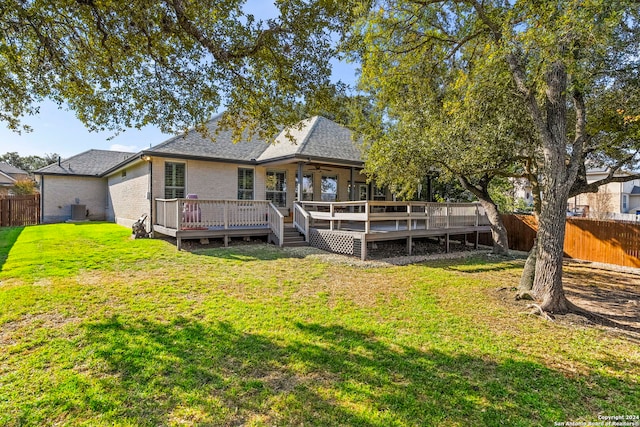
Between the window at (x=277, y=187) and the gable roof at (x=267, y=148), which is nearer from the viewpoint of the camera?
the gable roof at (x=267, y=148)

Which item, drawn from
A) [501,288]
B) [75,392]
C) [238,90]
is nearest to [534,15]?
[501,288]

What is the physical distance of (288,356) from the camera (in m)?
3.87

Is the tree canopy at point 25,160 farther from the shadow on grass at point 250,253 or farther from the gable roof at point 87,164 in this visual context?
the shadow on grass at point 250,253

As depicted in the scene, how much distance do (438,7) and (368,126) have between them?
5.88 meters

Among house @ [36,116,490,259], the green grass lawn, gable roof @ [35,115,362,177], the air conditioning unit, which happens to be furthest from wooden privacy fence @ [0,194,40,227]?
the green grass lawn

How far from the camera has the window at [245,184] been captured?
14.7 metres

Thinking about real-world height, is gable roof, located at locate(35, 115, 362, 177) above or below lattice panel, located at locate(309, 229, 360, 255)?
above

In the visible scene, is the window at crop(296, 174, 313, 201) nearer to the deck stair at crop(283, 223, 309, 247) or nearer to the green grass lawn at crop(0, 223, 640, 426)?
the deck stair at crop(283, 223, 309, 247)

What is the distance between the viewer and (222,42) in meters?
6.39

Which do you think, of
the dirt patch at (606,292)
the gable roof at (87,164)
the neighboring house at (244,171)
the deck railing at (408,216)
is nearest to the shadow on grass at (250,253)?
the deck railing at (408,216)

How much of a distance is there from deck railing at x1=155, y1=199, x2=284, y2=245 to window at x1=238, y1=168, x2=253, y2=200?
235 centimetres

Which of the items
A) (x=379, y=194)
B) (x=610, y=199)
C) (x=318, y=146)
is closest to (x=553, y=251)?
(x=318, y=146)

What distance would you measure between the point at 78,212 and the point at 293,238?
17.4m

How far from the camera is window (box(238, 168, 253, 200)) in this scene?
14.7 meters
